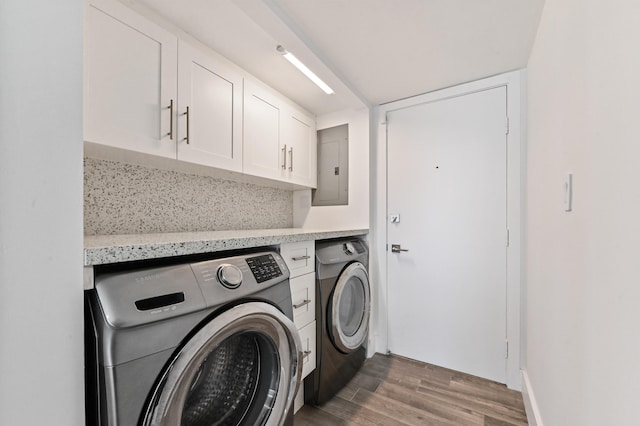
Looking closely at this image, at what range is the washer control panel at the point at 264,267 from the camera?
1.08 metres

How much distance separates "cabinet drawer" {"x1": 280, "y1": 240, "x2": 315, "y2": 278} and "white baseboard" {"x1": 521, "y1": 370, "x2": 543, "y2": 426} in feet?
4.47

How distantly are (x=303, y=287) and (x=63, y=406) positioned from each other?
1026 mm

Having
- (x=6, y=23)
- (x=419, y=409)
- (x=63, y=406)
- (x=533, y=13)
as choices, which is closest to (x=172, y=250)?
(x=63, y=406)

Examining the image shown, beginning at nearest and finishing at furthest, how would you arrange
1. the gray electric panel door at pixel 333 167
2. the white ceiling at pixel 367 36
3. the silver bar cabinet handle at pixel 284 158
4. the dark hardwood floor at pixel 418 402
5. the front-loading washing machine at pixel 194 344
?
the front-loading washing machine at pixel 194 344, the white ceiling at pixel 367 36, the dark hardwood floor at pixel 418 402, the silver bar cabinet handle at pixel 284 158, the gray electric panel door at pixel 333 167

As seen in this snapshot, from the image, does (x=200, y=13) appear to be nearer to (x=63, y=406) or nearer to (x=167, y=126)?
(x=167, y=126)

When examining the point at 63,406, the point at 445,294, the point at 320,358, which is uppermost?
the point at 63,406

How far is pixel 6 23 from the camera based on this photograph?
1.81ft

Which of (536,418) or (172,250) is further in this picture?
(536,418)

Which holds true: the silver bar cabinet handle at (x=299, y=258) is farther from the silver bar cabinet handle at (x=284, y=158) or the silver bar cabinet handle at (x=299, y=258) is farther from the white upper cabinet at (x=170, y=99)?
the silver bar cabinet handle at (x=284, y=158)

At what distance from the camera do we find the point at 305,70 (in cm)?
180

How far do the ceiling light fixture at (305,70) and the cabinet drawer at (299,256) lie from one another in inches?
46.0

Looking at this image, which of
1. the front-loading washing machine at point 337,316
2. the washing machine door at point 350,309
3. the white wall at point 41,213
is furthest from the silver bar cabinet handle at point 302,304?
the white wall at point 41,213

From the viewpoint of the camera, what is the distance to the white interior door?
193cm

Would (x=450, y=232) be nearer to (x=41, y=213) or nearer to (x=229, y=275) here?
(x=229, y=275)
